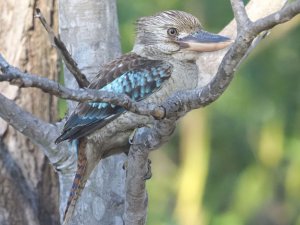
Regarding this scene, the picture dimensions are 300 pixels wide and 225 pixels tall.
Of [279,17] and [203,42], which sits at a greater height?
[203,42]

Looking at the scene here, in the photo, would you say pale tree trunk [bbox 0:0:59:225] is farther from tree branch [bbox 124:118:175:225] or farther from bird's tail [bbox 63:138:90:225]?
tree branch [bbox 124:118:175:225]

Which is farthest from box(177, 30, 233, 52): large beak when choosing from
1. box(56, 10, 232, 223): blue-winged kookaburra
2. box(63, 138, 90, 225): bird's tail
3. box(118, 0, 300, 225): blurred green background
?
box(118, 0, 300, 225): blurred green background

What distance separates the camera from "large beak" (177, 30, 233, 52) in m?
4.34

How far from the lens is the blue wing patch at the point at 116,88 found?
174 inches

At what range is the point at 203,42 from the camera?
14.7ft

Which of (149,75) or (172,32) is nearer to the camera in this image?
(149,75)

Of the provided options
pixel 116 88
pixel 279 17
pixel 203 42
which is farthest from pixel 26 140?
pixel 279 17

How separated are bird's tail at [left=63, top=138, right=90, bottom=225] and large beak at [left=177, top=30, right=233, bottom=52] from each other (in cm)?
64

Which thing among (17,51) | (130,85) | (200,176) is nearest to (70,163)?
(130,85)

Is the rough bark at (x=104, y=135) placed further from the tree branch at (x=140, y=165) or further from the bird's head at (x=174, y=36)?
the bird's head at (x=174, y=36)

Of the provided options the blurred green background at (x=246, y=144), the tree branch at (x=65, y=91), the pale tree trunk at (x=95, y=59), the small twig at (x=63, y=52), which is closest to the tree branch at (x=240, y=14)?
the tree branch at (x=65, y=91)

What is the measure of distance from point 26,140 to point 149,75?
3.79 feet

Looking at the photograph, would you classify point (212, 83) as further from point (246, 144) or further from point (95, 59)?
point (246, 144)

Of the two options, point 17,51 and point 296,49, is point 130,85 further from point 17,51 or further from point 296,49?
point 296,49
